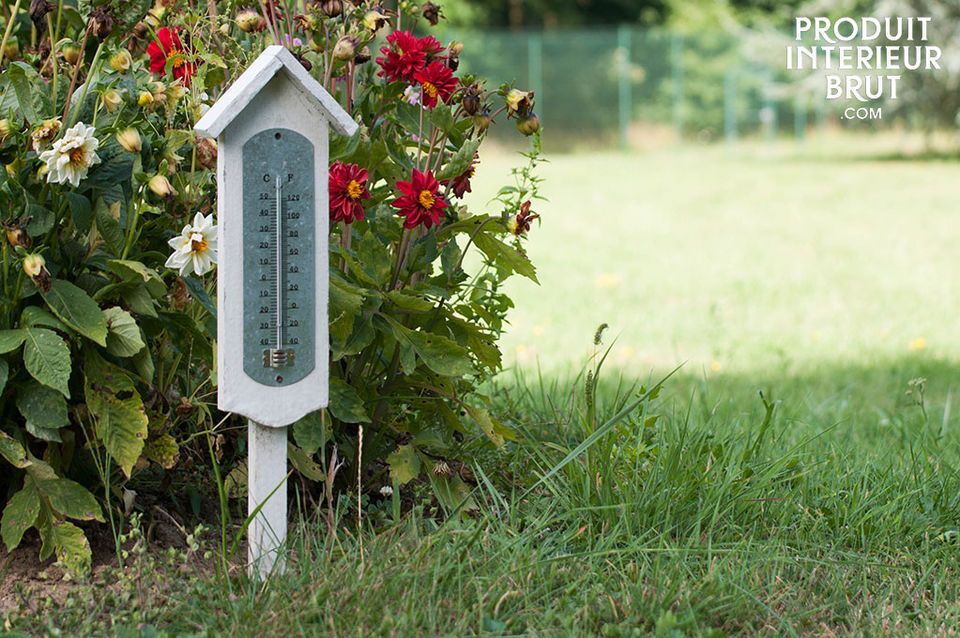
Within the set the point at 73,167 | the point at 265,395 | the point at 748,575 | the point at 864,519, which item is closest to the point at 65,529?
the point at 265,395

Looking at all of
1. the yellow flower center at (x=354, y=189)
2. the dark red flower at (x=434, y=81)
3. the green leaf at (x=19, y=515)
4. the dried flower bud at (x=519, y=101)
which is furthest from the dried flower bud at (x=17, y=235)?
the dried flower bud at (x=519, y=101)

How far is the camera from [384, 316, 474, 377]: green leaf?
2.54 meters

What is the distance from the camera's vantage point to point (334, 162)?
2727mm

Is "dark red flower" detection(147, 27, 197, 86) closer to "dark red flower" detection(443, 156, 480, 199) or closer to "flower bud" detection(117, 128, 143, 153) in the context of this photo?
"flower bud" detection(117, 128, 143, 153)

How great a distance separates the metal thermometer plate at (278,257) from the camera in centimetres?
232

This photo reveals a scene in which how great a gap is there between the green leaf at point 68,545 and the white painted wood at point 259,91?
2.69 feet

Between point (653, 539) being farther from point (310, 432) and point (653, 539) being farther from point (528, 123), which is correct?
point (528, 123)

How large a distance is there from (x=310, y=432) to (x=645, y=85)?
20.3 m

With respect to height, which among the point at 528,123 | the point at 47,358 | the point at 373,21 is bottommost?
the point at 47,358

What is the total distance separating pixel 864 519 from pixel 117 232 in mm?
1704

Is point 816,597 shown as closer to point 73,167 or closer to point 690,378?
point 73,167

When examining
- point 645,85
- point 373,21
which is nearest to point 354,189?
point 373,21

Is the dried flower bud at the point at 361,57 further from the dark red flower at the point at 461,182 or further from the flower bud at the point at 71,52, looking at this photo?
the flower bud at the point at 71,52

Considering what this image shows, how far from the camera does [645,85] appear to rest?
72.5ft
